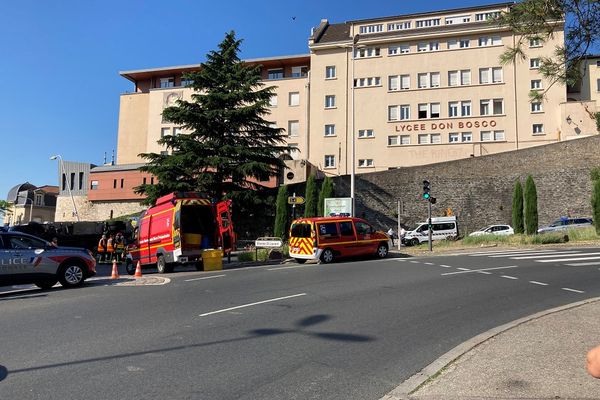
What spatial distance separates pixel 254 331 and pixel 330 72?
48934 millimetres

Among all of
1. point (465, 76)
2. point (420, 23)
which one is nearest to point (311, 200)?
point (465, 76)

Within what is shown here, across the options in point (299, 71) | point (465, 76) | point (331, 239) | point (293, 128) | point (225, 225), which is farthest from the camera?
point (299, 71)

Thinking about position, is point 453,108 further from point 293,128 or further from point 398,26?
point 293,128

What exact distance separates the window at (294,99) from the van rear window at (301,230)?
1428 inches

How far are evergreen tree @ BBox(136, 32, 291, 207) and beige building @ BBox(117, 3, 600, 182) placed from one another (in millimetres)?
14647

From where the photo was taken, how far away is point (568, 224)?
33531 mm

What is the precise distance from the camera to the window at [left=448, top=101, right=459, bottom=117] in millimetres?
49906

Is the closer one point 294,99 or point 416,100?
point 416,100

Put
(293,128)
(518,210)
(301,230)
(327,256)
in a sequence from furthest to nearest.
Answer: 1. (293,128)
2. (518,210)
3. (301,230)
4. (327,256)

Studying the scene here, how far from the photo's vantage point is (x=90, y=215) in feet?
201

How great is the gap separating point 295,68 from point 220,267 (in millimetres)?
43927

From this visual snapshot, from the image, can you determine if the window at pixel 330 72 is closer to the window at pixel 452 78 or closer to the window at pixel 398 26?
the window at pixel 398 26

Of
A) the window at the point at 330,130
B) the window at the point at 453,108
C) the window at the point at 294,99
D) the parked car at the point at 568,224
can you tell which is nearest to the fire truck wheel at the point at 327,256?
the parked car at the point at 568,224

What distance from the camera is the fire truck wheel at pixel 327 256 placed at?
21.0 metres
